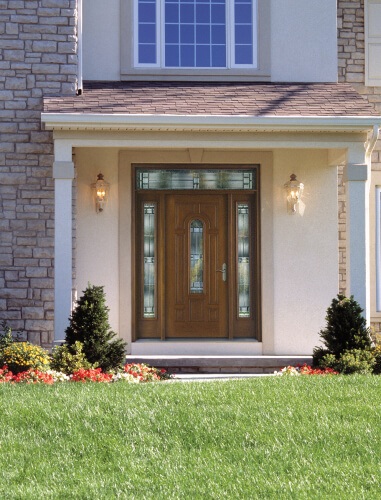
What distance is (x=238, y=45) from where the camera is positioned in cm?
1284

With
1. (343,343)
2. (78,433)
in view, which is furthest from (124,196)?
(78,433)

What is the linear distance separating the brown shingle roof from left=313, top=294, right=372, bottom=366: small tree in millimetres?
2624

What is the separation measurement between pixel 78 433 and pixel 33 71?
6.37 meters

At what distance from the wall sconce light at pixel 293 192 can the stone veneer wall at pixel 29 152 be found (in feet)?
11.2

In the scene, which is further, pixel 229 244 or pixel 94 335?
pixel 229 244

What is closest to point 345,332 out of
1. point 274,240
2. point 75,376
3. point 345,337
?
point 345,337

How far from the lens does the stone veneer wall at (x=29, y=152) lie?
11.5m

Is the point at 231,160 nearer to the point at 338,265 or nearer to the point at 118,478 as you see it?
the point at 338,265

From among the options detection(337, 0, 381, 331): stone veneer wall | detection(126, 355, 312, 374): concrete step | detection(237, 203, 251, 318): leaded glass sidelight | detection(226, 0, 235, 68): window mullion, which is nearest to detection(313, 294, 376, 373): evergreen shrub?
detection(126, 355, 312, 374): concrete step

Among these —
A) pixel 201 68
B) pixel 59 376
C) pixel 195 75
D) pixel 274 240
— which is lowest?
pixel 59 376

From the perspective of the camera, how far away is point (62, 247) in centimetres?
1082

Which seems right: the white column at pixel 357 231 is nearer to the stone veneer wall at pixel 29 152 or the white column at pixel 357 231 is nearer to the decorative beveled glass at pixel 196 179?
the decorative beveled glass at pixel 196 179

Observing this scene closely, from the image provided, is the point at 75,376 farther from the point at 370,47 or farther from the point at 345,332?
the point at 370,47

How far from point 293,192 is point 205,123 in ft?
7.09
